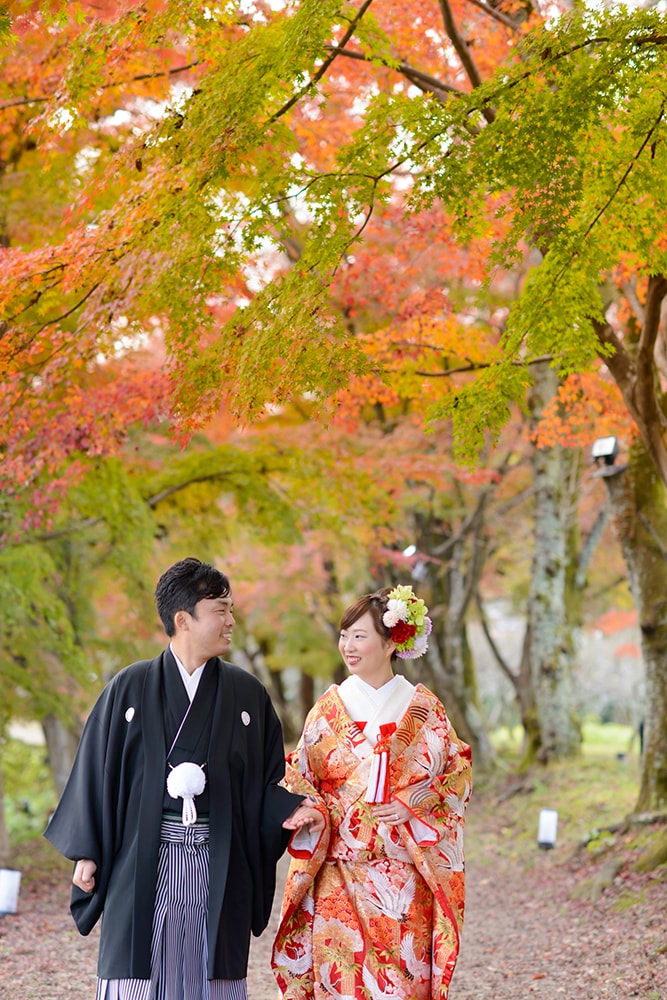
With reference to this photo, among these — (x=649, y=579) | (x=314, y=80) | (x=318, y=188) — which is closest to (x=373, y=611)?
(x=318, y=188)

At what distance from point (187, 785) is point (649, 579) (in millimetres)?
5838

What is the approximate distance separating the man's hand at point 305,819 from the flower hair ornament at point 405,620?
0.68 meters

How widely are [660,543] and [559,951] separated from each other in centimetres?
326

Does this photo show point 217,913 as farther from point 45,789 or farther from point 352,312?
point 45,789

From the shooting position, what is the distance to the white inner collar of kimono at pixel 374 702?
4.23 meters

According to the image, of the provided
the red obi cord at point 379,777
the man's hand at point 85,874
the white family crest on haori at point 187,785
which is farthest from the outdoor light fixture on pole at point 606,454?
the man's hand at point 85,874

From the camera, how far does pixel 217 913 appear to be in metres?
3.62

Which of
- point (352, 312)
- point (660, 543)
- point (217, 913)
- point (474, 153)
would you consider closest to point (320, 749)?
point (217, 913)

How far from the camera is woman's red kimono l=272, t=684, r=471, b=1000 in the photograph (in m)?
4.06

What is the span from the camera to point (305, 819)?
12.9 ft

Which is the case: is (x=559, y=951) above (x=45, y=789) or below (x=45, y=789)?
below

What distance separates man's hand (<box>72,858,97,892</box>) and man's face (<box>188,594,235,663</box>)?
2.50 ft

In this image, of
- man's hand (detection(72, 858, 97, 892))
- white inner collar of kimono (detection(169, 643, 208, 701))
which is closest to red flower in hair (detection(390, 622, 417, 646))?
white inner collar of kimono (detection(169, 643, 208, 701))

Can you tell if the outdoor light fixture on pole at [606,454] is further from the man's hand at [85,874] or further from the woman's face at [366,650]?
the man's hand at [85,874]
